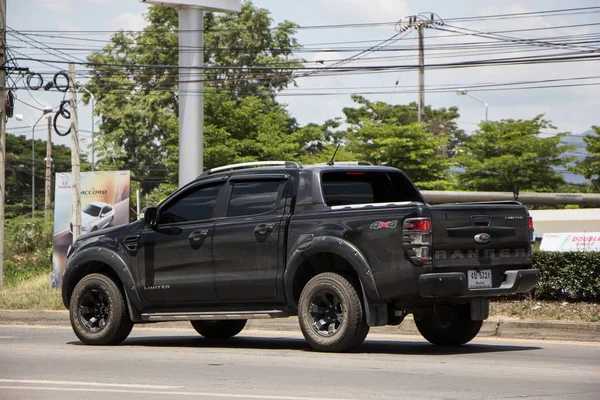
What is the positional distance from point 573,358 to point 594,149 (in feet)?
152

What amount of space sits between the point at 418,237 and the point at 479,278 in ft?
2.98

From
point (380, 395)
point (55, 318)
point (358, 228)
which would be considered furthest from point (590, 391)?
point (55, 318)

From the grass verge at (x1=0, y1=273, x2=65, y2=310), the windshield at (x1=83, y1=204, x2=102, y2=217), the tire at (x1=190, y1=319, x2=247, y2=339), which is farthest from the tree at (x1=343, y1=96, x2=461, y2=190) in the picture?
the tire at (x1=190, y1=319, x2=247, y2=339)

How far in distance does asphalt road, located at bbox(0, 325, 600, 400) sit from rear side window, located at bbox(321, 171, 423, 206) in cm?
164

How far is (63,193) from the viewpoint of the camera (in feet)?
82.2

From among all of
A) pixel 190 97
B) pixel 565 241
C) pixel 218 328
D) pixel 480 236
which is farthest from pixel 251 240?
pixel 190 97

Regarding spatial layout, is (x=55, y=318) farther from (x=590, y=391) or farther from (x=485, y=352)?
(x=590, y=391)

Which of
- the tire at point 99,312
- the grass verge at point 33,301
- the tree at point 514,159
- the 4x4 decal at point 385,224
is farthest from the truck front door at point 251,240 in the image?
the tree at point 514,159

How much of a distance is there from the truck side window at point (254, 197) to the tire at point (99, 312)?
1.76m

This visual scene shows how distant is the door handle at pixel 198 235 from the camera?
10.6m

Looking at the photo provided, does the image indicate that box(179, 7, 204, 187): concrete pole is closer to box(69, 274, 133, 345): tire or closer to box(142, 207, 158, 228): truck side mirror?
box(69, 274, 133, 345): tire

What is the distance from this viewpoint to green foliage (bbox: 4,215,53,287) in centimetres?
3353

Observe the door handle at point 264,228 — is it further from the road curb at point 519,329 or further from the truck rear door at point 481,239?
the road curb at point 519,329

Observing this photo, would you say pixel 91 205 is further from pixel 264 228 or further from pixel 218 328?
pixel 264 228
